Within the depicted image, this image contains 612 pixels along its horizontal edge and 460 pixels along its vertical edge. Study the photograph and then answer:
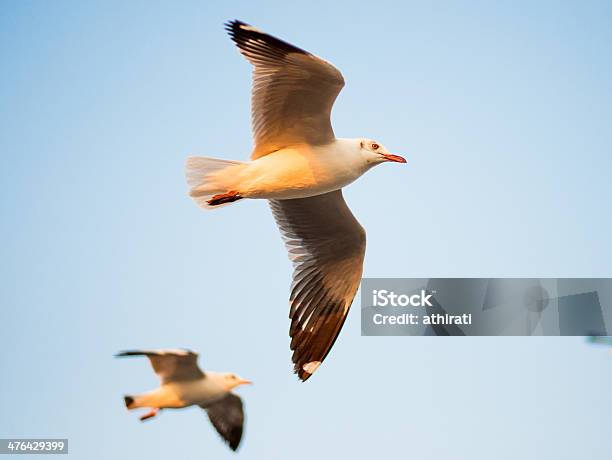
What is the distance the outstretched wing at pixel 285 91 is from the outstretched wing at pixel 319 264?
69 centimetres

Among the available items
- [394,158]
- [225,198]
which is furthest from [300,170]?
[394,158]

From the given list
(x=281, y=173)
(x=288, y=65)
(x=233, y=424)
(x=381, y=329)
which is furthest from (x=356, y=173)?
(x=381, y=329)

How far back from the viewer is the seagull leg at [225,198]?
16.9 feet

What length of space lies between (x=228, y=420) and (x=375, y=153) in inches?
89.7

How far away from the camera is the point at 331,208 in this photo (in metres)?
5.79

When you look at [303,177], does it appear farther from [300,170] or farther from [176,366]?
[176,366]

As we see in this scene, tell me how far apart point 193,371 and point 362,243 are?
1.27 meters

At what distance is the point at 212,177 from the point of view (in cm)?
513

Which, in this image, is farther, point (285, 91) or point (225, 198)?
point (225, 198)

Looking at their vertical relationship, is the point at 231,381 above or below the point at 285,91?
below

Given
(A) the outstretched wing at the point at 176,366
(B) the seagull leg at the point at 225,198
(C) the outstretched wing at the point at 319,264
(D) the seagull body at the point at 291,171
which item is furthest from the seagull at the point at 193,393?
(D) the seagull body at the point at 291,171

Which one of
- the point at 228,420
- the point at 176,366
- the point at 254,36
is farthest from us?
the point at 228,420

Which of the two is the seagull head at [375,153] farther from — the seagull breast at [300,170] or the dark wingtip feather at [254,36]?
the dark wingtip feather at [254,36]

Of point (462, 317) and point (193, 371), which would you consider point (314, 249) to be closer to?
point (193, 371)
